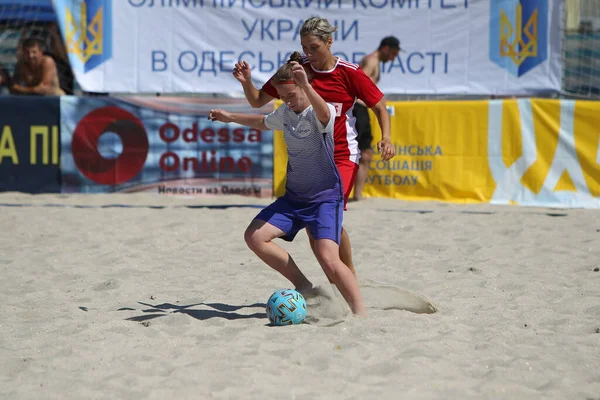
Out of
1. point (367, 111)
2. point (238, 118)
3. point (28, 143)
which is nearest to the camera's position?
point (238, 118)

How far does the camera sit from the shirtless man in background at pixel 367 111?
9.52 metres

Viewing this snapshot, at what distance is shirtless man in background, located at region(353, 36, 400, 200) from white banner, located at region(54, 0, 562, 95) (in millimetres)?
578

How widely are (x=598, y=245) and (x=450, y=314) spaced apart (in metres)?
2.70

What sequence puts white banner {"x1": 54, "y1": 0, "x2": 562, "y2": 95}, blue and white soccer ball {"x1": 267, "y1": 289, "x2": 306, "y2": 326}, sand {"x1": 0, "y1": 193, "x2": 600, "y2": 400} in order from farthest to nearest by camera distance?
white banner {"x1": 54, "y1": 0, "x2": 562, "y2": 95} < blue and white soccer ball {"x1": 267, "y1": 289, "x2": 306, "y2": 326} < sand {"x1": 0, "y1": 193, "x2": 600, "y2": 400}

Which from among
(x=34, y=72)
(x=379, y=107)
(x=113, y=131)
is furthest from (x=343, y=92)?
(x=34, y=72)

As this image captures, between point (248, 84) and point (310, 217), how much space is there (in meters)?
0.81

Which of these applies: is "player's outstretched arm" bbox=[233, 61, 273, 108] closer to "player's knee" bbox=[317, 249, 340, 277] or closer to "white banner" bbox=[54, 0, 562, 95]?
"player's knee" bbox=[317, 249, 340, 277]

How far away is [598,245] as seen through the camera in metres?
7.13

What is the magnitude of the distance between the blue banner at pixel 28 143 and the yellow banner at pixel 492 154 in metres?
2.56

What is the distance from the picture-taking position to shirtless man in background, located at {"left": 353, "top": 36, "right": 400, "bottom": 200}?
952 centimetres

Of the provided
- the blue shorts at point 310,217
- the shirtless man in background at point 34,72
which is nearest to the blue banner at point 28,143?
the shirtless man in background at point 34,72

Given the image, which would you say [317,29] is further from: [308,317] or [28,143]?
[28,143]

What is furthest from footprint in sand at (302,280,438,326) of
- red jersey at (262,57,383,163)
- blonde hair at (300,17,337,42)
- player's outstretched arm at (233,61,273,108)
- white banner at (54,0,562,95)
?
white banner at (54,0,562,95)

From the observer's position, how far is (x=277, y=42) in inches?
406
